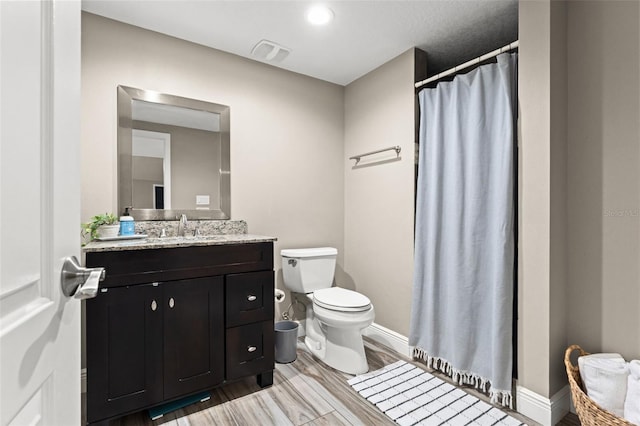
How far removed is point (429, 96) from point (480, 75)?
380mm

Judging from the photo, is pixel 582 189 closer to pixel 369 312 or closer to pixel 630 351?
pixel 630 351

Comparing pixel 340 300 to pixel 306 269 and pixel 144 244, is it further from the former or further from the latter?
pixel 144 244

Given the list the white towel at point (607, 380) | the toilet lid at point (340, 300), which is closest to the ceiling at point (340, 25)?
the toilet lid at point (340, 300)

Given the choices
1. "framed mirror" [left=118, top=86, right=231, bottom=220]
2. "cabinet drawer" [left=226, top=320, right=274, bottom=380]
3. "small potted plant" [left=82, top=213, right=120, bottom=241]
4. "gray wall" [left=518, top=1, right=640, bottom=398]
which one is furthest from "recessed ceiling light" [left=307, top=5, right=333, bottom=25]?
"cabinet drawer" [left=226, top=320, right=274, bottom=380]

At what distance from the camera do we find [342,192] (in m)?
3.10

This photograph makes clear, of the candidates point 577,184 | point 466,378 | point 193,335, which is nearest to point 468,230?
point 577,184

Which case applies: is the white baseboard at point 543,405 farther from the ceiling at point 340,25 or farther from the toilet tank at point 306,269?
the ceiling at point 340,25

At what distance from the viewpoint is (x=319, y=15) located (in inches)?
79.1

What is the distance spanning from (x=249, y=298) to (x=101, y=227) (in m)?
0.94

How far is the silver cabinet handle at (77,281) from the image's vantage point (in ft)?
1.86

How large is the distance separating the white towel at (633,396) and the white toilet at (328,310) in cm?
128

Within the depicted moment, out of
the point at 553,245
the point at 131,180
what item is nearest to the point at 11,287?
the point at 131,180

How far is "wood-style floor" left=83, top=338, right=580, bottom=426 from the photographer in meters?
1.69

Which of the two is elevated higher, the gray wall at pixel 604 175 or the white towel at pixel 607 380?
the gray wall at pixel 604 175
